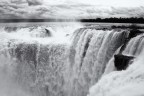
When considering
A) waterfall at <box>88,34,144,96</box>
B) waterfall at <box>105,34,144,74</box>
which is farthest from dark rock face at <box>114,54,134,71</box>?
waterfall at <box>105,34,144,74</box>

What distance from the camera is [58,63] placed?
19.7 m

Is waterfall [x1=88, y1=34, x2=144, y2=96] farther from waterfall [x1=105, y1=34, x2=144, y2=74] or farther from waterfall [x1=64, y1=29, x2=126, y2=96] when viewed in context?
waterfall [x1=64, y1=29, x2=126, y2=96]

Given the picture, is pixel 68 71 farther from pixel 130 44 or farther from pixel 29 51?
pixel 130 44

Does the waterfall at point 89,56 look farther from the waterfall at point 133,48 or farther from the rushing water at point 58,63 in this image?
the waterfall at point 133,48

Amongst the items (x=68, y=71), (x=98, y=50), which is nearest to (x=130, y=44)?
(x=98, y=50)

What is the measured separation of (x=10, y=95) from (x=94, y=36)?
9441mm

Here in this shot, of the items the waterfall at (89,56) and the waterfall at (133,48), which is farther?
the waterfall at (89,56)

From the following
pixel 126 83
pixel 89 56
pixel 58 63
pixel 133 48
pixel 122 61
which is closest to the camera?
pixel 126 83

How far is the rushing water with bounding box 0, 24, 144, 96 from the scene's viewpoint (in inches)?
597

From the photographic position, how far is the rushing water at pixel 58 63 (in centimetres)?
1516

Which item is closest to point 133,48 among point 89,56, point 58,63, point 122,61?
point 122,61

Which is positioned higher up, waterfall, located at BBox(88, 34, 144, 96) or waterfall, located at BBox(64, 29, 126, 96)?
waterfall, located at BBox(88, 34, 144, 96)

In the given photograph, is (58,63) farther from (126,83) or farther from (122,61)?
(126,83)

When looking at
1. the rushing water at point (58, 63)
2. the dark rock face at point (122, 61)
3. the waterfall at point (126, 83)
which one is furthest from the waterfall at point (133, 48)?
the rushing water at point (58, 63)
